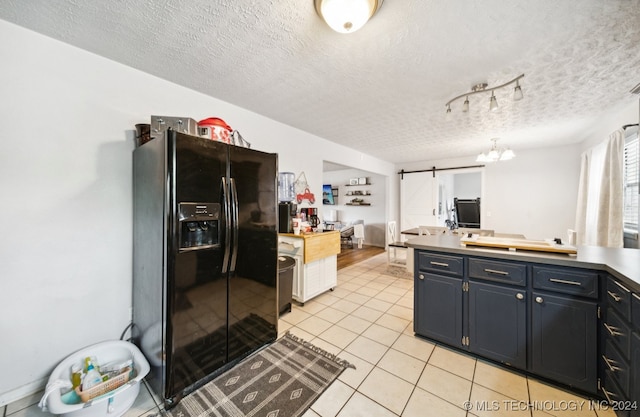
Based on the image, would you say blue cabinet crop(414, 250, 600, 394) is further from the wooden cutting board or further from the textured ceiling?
the textured ceiling

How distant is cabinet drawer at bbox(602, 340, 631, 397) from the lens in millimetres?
1204

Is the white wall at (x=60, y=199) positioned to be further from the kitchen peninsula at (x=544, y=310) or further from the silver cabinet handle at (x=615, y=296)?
the silver cabinet handle at (x=615, y=296)

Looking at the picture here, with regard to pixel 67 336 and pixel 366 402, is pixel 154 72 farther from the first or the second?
pixel 366 402

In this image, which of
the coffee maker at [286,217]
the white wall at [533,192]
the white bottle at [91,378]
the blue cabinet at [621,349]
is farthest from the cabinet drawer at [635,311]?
the white wall at [533,192]

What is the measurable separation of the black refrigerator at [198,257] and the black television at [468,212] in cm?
537

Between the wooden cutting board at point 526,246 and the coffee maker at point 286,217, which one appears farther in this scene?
the coffee maker at point 286,217

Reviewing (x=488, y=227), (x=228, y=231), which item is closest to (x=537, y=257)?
(x=228, y=231)

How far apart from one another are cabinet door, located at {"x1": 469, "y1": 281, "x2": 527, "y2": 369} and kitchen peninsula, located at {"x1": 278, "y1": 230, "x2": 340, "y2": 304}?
1700 millimetres

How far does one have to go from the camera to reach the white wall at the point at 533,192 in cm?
460

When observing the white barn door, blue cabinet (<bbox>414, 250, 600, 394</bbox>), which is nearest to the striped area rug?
blue cabinet (<bbox>414, 250, 600, 394</bbox>)

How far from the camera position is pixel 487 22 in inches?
57.5

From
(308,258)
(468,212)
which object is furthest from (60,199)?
(468,212)

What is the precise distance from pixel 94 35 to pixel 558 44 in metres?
3.36

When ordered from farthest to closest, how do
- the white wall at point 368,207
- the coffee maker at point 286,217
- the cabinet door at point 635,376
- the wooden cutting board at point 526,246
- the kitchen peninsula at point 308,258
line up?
the white wall at point 368,207 → the coffee maker at point 286,217 → the kitchen peninsula at point 308,258 → the wooden cutting board at point 526,246 → the cabinet door at point 635,376
